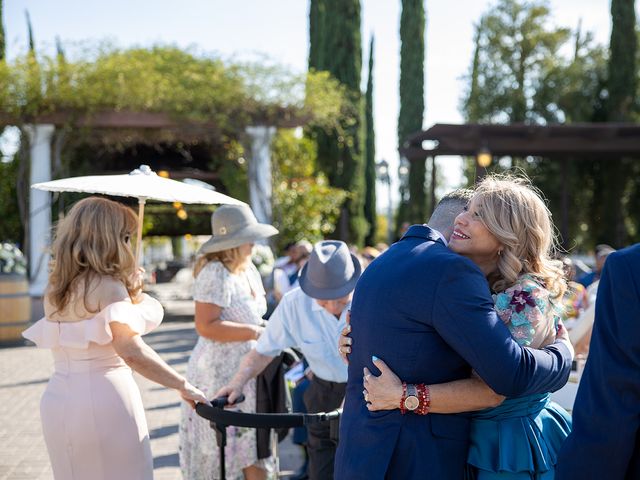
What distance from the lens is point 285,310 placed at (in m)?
3.69

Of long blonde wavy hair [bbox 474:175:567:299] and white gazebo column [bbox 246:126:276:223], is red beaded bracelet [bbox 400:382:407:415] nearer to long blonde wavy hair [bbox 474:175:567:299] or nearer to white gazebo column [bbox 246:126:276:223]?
long blonde wavy hair [bbox 474:175:567:299]

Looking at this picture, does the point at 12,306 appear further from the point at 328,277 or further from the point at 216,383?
the point at 328,277

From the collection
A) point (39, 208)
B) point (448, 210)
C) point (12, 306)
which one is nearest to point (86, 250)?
point (448, 210)

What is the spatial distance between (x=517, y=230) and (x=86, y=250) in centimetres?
173

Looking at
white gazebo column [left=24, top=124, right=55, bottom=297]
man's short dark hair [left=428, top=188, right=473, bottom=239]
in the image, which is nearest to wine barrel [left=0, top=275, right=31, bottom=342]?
white gazebo column [left=24, top=124, right=55, bottom=297]

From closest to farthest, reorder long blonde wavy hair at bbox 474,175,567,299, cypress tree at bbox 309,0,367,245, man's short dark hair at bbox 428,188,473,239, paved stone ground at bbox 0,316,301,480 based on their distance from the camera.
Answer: long blonde wavy hair at bbox 474,175,567,299 < man's short dark hair at bbox 428,188,473,239 < paved stone ground at bbox 0,316,301,480 < cypress tree at bbox 309,0,367,245

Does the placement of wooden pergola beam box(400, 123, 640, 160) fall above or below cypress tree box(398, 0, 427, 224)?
below

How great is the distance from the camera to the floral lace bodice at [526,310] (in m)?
2.16

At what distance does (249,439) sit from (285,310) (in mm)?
864

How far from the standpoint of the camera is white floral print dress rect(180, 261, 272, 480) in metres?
4.02

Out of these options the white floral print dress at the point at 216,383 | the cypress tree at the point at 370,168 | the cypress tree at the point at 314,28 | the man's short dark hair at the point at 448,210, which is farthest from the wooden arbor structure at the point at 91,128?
the man's short dark hair at the point at 448,210

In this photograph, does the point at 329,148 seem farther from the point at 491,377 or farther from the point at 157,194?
the point at 491,377

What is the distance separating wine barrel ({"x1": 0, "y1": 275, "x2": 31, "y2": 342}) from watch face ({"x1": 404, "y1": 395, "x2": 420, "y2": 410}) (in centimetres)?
1109

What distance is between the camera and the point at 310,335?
3.65m
